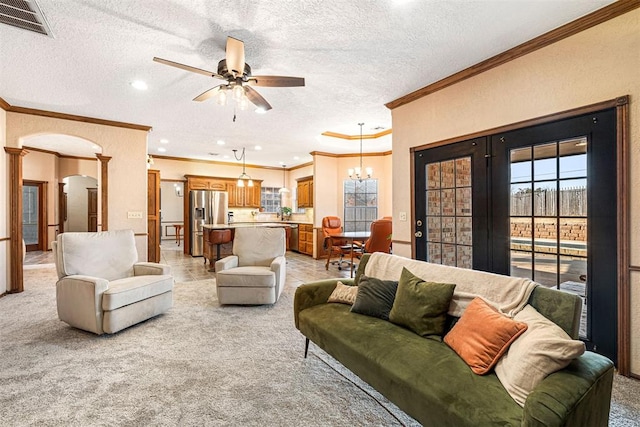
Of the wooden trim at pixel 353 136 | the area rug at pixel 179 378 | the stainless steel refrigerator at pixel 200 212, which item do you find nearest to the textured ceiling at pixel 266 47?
the wooden trim at pixel 353 136

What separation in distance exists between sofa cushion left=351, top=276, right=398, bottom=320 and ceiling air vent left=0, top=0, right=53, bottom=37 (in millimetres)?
3134

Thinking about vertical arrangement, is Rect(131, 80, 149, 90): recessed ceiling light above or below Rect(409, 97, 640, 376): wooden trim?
above

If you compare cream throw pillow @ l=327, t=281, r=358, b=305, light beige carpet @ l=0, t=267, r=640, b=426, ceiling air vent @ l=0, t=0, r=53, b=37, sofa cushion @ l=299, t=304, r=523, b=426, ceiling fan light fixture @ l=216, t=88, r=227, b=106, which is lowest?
light beige carpet @ l=0, t=267, r=640, b=426

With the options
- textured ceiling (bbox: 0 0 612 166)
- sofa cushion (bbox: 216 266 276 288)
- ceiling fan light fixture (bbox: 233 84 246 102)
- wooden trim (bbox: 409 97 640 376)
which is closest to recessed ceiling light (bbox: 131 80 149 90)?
textured ceiling (bbox: 0 0 612 166)

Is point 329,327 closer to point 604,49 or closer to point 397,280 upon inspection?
point 397,280

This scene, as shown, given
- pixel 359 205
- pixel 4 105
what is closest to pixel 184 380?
pixel 4 105

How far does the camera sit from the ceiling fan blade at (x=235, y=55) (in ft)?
7.34

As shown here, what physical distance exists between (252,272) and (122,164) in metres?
3.06

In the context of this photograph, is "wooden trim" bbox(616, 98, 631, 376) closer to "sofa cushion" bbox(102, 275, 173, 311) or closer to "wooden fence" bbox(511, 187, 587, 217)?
"wooden fence" bbox(511, 187, 587, 217)

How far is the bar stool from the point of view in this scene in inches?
233

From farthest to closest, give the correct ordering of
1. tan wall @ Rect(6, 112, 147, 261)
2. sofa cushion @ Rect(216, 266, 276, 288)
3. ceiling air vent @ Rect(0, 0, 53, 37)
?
tan wall @ Rect(6, 112, 147, 261) → sofa cushion @ Rect(216, 266, 276, 288) → ceiling air vent @ Rect(0, 0, 53, 37)

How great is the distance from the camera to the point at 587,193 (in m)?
2.41

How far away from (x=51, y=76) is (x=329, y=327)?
154 inches

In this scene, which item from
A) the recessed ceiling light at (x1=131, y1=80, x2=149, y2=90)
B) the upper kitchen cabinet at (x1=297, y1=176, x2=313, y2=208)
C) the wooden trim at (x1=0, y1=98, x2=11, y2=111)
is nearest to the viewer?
the recessed ceiling light at (x1=131, y1=80, x2=149, y2=90)
